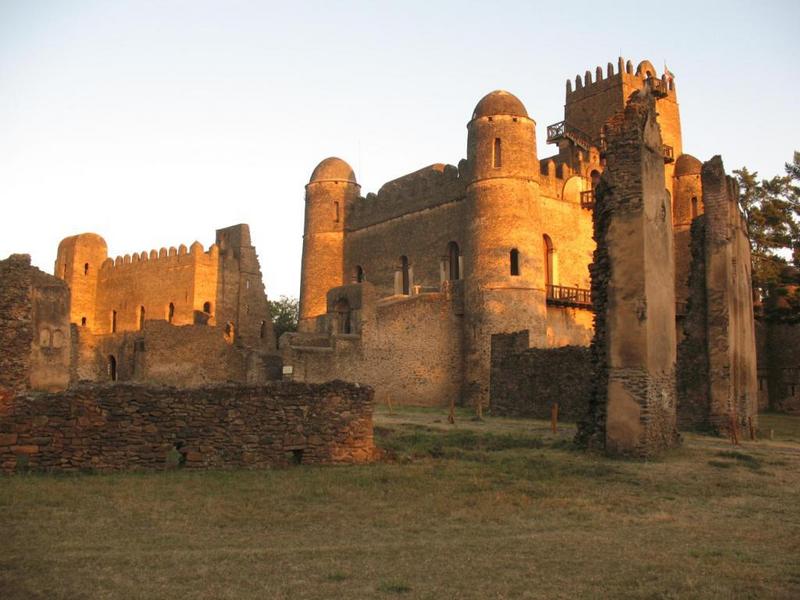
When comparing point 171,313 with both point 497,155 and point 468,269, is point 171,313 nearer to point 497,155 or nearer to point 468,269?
point 468,269

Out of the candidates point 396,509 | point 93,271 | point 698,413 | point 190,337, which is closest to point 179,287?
point 93,271

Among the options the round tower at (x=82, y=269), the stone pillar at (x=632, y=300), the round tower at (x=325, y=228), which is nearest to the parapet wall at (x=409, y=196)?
the round tower at (x=325, y=228)

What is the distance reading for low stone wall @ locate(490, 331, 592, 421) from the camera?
2138cm

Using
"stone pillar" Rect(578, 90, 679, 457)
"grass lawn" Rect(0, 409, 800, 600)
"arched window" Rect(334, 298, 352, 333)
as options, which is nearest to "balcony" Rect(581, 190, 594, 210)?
"arched window" Rect(334, 298, 352, 333)

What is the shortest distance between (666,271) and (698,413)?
5043 mm

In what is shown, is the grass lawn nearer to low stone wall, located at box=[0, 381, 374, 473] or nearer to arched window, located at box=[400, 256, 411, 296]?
low stone wall, located at box=[0, 381, 374, 473]

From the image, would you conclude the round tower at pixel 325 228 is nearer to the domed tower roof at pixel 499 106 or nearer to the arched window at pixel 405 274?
the arched window at pixel 405 274

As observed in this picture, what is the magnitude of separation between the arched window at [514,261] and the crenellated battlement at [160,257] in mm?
17863

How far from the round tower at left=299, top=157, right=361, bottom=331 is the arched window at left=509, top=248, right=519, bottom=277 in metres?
12.3

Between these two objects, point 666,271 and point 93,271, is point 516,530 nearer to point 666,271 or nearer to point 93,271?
point 666,271

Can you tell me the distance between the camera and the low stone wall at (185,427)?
11.5 meters

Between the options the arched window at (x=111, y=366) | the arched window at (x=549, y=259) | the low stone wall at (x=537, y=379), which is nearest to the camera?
the low stone wall at (x=537, y=379)

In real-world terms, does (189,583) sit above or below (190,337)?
below

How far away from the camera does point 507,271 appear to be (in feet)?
108
